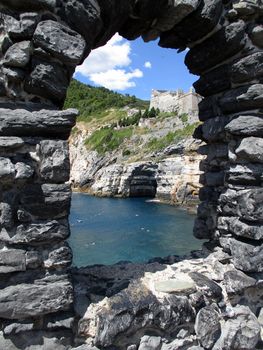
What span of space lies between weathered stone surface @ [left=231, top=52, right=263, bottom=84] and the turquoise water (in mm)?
10025

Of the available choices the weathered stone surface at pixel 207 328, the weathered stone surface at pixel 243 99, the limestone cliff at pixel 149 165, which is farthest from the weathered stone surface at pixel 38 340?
the limestone cliff at pixel 149 165

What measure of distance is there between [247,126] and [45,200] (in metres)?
2.37

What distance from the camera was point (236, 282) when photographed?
375cm

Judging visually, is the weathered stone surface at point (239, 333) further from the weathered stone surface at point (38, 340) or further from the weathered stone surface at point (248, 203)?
the weathered stone surface at point (38, 340)

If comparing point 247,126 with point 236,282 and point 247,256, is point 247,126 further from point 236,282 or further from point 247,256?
point 236,282

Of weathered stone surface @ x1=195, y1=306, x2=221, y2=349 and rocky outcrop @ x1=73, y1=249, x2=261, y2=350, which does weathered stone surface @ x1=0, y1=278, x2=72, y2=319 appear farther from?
weathered stone surface @ x1=195, y1=306, x2=221, y2=349

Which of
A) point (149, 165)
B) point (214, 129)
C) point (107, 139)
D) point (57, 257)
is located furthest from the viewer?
point (107, 139)

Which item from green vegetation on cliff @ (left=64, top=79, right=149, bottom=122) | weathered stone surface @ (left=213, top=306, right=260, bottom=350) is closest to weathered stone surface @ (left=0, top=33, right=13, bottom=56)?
weathered stone surface @ (left=213, top=306, right=260, bottom=350)

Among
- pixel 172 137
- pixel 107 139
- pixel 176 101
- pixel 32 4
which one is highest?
pixel 176 101

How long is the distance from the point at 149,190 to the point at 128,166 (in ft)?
13.3

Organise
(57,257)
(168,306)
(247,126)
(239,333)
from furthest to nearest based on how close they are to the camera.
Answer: (247,126) < (239,333) < (168,306) < (57,257)

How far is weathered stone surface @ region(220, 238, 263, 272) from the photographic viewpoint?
378 centimetres

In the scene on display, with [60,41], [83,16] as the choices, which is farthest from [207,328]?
[83,16]

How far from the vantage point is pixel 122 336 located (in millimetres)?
3053
